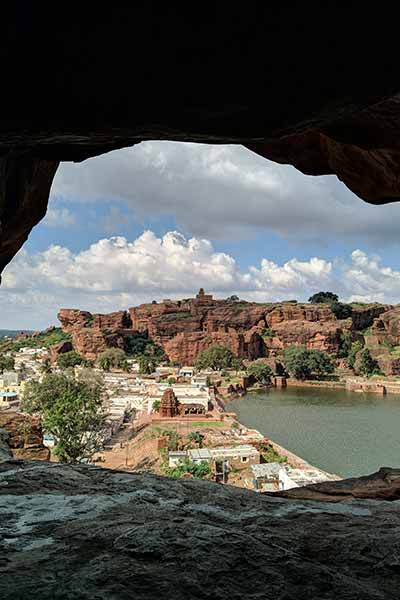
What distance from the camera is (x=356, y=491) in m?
3.88

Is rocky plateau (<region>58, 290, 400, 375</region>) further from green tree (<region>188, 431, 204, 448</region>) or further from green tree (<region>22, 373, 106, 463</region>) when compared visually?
green tree (<region>22, 373, 106, 463</region>)

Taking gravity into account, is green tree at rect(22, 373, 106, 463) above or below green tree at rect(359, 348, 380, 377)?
Answer: below

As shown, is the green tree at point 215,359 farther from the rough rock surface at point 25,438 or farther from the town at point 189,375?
the rough rock surface at point 25,438

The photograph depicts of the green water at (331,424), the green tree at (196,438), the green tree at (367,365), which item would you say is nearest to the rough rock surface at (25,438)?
the green tree at (196,438)

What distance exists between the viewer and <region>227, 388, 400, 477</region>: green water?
76.5 ft

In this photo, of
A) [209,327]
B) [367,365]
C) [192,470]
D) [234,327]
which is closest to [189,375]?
[209,327]

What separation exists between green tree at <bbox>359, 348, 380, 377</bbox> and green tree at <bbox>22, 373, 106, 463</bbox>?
132ft

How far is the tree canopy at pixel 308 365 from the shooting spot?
55.0m

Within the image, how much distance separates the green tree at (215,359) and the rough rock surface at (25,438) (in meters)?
44.9

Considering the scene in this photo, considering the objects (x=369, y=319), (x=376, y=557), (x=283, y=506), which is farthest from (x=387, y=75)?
(x=369, y=319)

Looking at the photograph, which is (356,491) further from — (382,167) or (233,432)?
(233,432)

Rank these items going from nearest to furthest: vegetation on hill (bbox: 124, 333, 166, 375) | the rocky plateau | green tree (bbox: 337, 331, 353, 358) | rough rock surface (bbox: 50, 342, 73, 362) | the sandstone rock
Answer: green tree (bbox: 337, 331, 353, 358)
rough rock surface (bbox: 50, 342, 73, 362)
the rocky plateau
vegetation on hill (bbox: 124, 333, 166, 375)
the sandstone rock

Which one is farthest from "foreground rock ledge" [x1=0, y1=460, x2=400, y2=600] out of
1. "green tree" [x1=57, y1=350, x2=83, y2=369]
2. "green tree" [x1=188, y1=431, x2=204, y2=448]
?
"green tree" [x1=57, y1=350, x2=83, y2=369]

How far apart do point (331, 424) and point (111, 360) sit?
35.0 m
